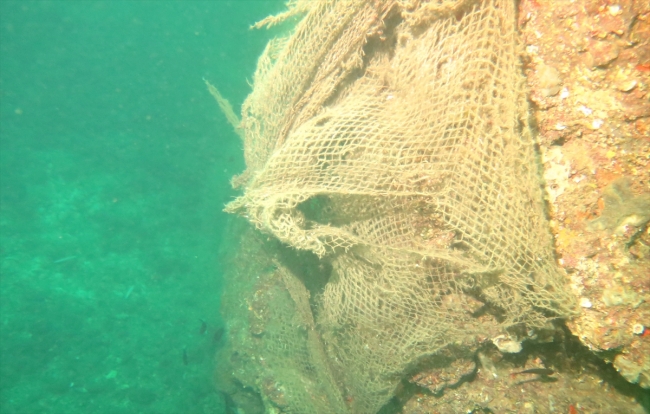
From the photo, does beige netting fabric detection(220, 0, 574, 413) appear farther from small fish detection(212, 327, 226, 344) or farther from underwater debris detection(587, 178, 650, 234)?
small fish detection(212, 327, 226, 344)

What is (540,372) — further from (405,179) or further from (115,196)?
(115,196)

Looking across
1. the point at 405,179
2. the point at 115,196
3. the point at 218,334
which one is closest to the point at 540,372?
the point at 405,179

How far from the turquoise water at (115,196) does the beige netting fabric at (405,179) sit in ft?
19.9

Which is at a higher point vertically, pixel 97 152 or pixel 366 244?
pixel 366 244

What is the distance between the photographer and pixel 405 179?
2248 millimetres

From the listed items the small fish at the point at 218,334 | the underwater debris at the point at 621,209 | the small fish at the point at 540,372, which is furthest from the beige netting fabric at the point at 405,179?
the small fish at the point at 218,334

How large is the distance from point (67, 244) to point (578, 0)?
13.8 metres

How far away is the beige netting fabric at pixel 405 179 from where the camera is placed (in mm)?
1984

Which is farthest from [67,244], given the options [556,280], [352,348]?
[556,280]

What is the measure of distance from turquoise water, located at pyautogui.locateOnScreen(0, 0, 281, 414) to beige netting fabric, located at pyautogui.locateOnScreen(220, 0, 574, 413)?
6059mm

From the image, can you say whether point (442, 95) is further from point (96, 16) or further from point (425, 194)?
point (96, 16)

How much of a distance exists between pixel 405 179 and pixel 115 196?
13.2 meters

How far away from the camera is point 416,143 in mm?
2230

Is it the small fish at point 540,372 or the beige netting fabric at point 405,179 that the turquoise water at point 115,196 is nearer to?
the beige netting fabric at point 405,179
